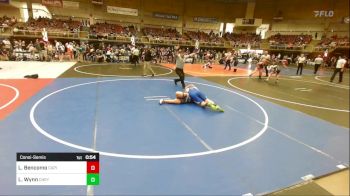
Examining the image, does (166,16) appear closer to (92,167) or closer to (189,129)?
(189,129)

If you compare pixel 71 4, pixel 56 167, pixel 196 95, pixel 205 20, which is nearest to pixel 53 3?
pixel 71 4

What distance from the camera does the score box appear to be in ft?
4.16

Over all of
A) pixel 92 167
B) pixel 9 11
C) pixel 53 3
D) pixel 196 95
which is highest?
pixel 53 3

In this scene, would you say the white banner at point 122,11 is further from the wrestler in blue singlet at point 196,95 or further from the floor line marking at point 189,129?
the floor line marking at point 189,129

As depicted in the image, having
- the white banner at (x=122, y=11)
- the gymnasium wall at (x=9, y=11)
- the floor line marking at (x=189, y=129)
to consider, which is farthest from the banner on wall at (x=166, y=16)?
the floor line marking at (x=189, y=129)

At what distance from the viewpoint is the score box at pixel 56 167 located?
127 centimetres

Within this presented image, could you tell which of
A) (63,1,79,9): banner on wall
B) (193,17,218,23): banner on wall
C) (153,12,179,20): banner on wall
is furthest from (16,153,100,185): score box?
(193,17,218,23): banner on wall

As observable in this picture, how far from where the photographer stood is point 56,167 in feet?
4.16

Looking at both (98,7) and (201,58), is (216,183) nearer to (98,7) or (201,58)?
(201,58)

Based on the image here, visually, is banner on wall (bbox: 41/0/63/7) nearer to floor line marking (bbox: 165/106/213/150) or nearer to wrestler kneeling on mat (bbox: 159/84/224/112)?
wrestler kneeling on mat (bbox: 159/84/224/112)

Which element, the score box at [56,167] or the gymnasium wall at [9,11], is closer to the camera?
the score box at [56,167]

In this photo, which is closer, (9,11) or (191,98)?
(191,98)

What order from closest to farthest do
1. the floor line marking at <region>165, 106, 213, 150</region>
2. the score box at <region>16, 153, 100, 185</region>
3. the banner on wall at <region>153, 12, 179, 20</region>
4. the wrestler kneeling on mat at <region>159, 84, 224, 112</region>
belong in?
1. the score box at <region>16, 153, 100, 185</region>
2. the floor line marking at <region>165, 106, 213, 150</region>
3. the wrestler kneeling on mat at <region>159, 84, 224, 112</region>
4. the banner on wall at <region>153, 12, 179, 20</region>

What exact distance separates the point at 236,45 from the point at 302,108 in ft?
88.8
